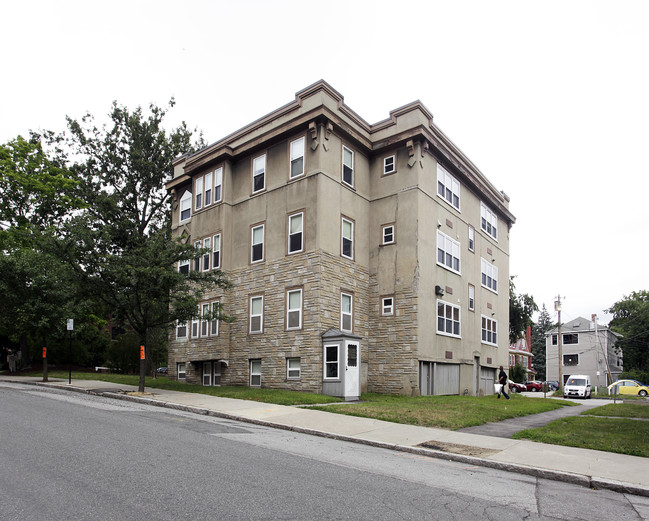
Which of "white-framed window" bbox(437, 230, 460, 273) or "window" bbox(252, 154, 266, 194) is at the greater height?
"window" bbox(252, 154, 266, 194)

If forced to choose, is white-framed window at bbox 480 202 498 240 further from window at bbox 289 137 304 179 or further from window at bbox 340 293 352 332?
window at bbox 289 137 304 179

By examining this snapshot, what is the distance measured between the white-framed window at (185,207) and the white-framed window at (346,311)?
1099cm

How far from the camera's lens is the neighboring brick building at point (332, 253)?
22766mm

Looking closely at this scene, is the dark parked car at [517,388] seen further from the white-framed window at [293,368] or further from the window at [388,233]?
the white-framed window at [293,368]

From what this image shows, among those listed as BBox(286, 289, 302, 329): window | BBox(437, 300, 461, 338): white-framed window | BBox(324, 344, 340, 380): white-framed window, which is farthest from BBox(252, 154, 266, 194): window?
BBox(437, 300, 461, 338): white-framed window

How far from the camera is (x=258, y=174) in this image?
2584 centimetres

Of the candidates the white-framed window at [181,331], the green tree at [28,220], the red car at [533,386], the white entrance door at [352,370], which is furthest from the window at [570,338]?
the green tree at [28,220]

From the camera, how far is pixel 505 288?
117ft

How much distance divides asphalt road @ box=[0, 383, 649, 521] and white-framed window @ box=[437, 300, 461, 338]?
614 inches

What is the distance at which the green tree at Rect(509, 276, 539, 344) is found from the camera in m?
48.2

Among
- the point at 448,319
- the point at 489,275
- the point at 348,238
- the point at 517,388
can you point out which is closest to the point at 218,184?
the point at 348,238

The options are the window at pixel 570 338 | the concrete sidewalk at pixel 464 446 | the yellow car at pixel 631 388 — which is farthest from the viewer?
the window at pixel 570 338

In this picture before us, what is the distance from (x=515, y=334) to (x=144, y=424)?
44.4 meters

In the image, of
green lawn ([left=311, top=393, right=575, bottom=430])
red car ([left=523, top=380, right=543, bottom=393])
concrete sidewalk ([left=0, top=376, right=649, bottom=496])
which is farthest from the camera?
red car ([left=523, top=380, right=543, bottom=393])
